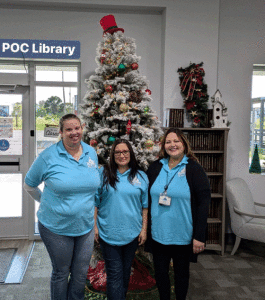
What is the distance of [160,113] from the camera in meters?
4.16

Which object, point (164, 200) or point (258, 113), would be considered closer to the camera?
point (164, 200)

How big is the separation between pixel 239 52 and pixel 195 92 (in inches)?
37.3

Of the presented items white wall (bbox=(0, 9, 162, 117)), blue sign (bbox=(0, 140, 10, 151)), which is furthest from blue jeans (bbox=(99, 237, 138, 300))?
blue sign (bbox=(0, 140, 10, 151))

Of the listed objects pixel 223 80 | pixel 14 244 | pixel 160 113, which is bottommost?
pixel 14 244

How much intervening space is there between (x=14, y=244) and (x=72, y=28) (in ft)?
9.85

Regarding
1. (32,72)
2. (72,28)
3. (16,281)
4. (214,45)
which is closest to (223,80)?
(214,45)

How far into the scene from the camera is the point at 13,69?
4148 millimetres

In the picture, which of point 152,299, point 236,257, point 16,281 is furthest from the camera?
point 236,257

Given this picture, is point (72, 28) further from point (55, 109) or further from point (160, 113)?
point (160, 113)

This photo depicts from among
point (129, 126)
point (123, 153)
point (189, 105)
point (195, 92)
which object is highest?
point (195, 92)

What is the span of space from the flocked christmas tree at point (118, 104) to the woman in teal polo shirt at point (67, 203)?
2.55 ft

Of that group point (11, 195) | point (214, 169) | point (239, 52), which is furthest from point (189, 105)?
point (11, 195)

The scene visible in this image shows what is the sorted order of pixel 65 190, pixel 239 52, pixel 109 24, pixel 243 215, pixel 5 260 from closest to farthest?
pixel 65 190, pixel 109 24, pixel 5 260, pixel 243 215, pixel 239 52

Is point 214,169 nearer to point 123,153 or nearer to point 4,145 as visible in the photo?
point 123,153
